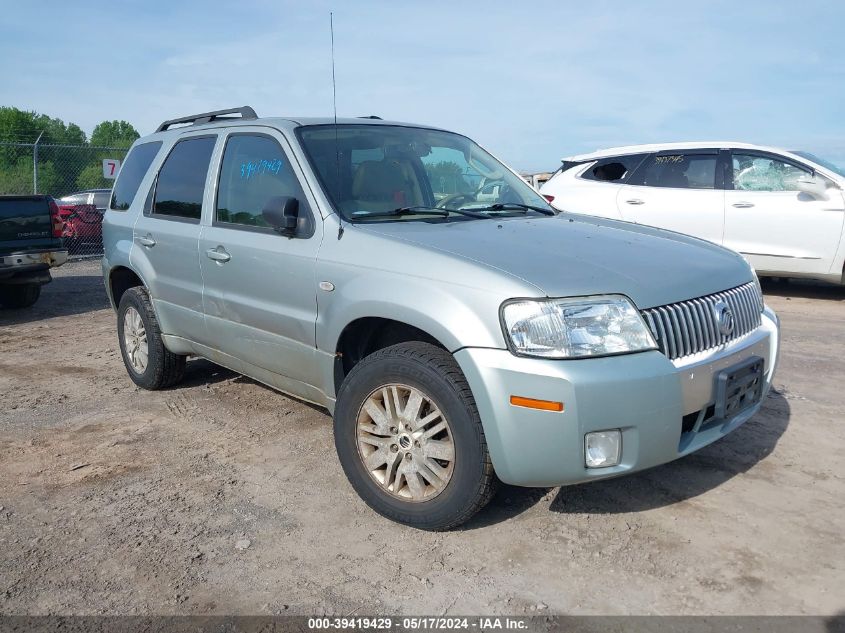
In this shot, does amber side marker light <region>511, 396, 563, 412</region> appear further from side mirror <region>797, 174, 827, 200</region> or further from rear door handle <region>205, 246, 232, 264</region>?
side mirror <region>797, 174, 827, 200</region>

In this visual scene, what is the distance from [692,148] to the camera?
897cm

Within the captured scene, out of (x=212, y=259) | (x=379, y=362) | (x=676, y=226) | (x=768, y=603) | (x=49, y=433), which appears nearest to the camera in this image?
(x=768, y=603)

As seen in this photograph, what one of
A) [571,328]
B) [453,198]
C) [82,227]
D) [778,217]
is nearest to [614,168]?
[778,217]

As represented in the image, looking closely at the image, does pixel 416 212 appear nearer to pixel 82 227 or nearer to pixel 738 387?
pixel 738 387

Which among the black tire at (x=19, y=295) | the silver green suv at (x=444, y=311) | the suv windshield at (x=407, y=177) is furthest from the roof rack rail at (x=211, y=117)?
the black tire at (x=19, y=295)

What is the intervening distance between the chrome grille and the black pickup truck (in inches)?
316

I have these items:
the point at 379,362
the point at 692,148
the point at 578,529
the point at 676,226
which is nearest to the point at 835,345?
the point at 676,226

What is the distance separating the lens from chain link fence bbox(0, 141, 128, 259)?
624 inches

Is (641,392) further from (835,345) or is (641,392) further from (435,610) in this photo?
(835,345)

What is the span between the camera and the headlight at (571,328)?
2.74 m

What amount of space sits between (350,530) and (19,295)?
26.3 ft

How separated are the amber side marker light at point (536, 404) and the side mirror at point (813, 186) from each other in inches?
268

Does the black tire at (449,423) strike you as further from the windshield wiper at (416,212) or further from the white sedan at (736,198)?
the white sedan at (736,198)

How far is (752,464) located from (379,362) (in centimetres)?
200
